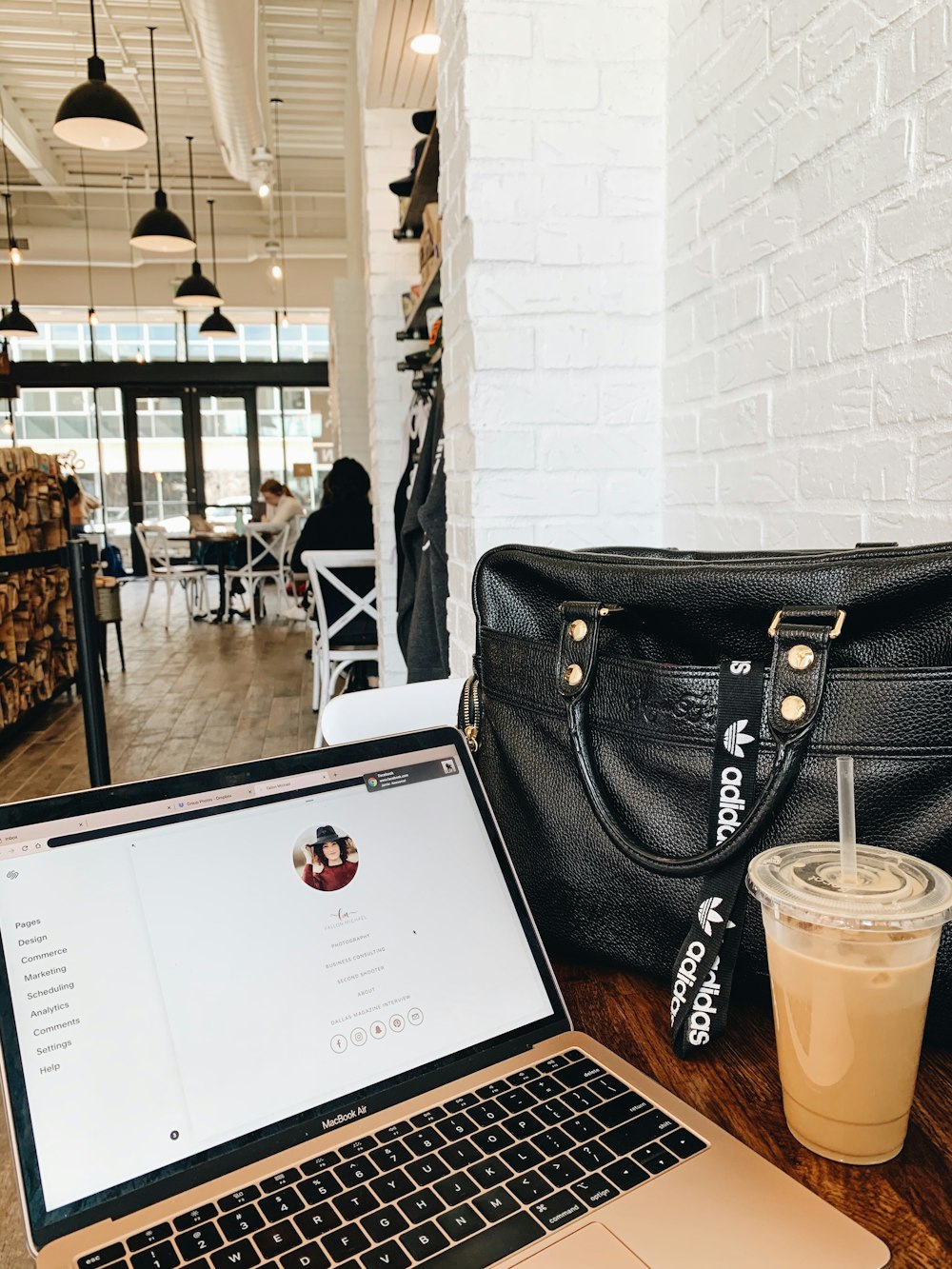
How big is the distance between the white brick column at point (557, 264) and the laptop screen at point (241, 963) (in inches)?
40.5

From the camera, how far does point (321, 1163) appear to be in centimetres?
52

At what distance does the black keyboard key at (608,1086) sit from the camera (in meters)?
0.57

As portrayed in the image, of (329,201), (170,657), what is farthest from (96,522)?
(170,657)

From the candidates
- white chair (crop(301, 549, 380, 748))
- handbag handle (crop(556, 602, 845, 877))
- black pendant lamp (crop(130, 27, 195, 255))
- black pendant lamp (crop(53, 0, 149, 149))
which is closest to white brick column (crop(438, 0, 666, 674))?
handbag handle (crop(556, 602, 845, 877))

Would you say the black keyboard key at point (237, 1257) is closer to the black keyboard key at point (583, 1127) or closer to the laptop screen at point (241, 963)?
the laptop screen at point (241, 963)

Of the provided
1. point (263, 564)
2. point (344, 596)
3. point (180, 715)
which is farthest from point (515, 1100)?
point (263, 564)

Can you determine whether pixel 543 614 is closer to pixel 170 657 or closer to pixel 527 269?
pixel 527 269

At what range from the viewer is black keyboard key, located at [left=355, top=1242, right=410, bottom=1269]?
1.48 ft

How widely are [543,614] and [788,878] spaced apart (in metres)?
0.32

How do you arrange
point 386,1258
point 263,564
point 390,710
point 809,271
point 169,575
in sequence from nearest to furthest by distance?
point 386,1258, point 390,710, point 809,271, point 169,575, point 263,564

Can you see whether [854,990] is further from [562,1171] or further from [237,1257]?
[237,1257]

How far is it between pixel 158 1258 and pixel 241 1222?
0.13 feet

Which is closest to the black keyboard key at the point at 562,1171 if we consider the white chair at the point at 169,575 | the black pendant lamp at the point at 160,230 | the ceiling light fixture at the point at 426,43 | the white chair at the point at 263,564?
the ceiling light fixture at the point at 426,43

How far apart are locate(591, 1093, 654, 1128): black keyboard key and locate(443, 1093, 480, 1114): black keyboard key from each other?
7 centimetres
